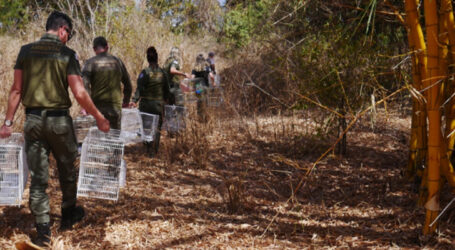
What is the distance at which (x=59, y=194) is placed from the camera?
190 inches

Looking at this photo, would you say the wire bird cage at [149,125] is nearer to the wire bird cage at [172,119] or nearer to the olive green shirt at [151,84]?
the olive green shirt at [151,84]

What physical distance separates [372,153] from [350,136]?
1132 mm

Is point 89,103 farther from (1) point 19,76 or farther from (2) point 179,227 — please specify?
(2) point 179,227

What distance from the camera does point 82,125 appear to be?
18.3ft

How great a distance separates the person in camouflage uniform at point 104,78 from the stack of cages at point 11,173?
4.37ft

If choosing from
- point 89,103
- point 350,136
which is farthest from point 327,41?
point 89,103

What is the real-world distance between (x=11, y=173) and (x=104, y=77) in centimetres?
167

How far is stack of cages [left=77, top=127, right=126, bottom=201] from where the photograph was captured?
412 centimetres

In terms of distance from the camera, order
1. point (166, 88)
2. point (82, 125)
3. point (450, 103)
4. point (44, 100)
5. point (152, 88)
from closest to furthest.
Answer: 1. point (44, 100)
2. point (450, 103)
3. point (82, 125)
4. point (152, 88)
5. point (166, 88)

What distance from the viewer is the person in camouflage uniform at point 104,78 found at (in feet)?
16.5

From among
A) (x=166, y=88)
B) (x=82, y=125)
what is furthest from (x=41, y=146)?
(x=166, y=88)

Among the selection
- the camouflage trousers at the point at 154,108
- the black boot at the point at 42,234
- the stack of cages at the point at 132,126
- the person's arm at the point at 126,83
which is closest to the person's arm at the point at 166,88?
the camouflage trousers at the point at 154,108

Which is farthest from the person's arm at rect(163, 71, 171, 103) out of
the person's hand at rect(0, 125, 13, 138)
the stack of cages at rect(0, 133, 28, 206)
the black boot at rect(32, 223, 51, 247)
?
the black boot at rect(32, 223, 51, 247)

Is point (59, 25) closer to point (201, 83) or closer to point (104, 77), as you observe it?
point (104, 77)
